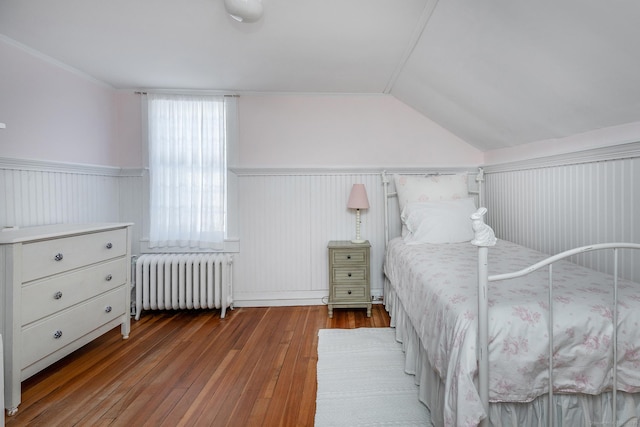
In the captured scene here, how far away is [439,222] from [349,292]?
3.42 ft

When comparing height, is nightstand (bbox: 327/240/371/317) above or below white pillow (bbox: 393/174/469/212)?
below

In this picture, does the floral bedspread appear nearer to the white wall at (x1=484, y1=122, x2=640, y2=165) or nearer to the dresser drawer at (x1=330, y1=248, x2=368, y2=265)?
the white wall at (x1=484, y1=122, x2=640, y2=165)

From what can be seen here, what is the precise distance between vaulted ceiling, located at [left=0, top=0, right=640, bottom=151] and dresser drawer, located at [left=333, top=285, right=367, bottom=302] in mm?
1819

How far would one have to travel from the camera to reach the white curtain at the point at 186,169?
10.2 ft

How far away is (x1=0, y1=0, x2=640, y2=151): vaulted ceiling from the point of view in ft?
4.83

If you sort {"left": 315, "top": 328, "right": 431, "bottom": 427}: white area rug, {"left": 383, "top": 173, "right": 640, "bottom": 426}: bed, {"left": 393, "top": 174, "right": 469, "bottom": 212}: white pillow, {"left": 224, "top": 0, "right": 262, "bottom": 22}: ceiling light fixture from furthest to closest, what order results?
1. {"left": 393, "top": 174, "right": 469, "bottom": 212}: white pillow
2. {"left": 224, "top": 0, "right": 262, "bottom": 22}: ceiling light fixture
3. {"left": 315, "top": 328, "right": 431, "bottom": 427}: white area rug
4. {"left": 383, "top": 173, "right": 640, "bottom": 426}: bed

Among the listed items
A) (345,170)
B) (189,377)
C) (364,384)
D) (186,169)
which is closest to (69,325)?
(189,377)

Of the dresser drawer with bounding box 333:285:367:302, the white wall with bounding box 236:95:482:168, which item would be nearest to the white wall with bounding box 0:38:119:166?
the white wall with bounding box 236:95:482:168

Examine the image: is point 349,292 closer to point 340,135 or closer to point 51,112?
point 340,135

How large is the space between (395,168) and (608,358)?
92.8 inches

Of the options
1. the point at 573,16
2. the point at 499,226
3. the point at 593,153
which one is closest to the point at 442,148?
the point at 499,226

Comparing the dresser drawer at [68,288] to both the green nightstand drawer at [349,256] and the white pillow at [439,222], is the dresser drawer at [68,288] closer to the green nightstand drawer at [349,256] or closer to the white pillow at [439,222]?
the green nightstand drawer at [349,256]

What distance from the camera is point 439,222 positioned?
2629 millimetres

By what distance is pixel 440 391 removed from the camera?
4.66 feet
